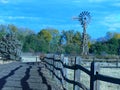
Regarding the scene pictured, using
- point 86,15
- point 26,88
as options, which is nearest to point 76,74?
Answer: point 26,88

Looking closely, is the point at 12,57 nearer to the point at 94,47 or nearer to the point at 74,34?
the point at 94,47

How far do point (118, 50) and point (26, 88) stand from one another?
128438mm

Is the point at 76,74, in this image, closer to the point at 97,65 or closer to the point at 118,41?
→ the point at 97,65

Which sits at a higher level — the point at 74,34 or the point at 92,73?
the point at 74,34

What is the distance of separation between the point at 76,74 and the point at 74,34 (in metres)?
167

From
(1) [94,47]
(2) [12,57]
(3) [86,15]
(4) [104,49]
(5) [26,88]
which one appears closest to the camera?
(5) [26,88]

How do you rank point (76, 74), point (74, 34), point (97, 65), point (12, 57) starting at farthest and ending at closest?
1. point (74, 34)
2. point (12, 57)
3. point (76, 74)
4. point (97, 65)

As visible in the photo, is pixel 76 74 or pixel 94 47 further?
pixel 94 47

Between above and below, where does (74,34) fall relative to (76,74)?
above

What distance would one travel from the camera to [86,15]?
113m

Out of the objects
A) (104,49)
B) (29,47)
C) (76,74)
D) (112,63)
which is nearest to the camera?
(76,74)

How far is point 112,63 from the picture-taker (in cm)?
6919

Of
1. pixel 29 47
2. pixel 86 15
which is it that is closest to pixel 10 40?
pixel 86 15

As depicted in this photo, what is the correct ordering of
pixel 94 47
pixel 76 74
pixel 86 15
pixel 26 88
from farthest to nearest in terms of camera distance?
pixel 94 47
pixel 86 15
pixel 26 88
pixel 76 74
